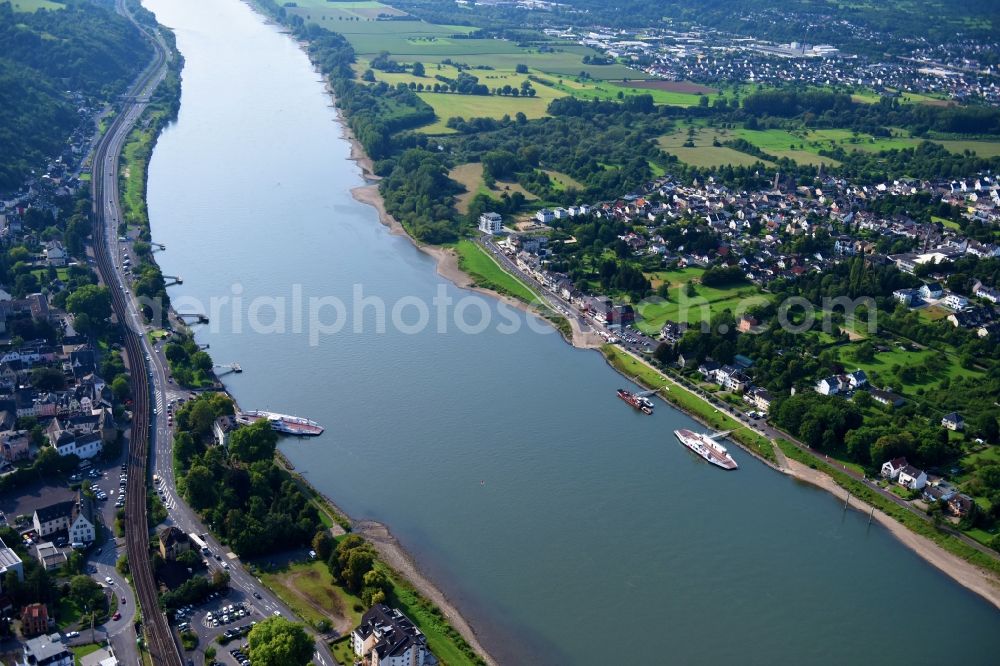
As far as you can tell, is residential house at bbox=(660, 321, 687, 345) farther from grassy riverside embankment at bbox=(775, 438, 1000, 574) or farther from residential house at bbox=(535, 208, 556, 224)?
residential house at bbox=(535, 208, 556, 224)

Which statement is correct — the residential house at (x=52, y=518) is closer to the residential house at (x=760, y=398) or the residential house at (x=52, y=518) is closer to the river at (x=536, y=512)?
the river at (x=536, y=512)

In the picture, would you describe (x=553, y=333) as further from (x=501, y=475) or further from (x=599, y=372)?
(x=501, y=475)

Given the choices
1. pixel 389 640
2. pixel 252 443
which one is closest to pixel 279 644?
pixel 389 640

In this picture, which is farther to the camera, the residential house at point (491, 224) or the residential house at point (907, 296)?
the residential house at point (491, 224)

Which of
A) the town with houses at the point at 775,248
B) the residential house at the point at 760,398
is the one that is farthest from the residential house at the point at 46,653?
the residential house at the point at 760,398

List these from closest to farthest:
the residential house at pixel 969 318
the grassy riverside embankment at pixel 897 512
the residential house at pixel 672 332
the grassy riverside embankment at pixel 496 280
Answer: the grassy riverside embankment at pixel 897 512 < the residential house at pixel 672 332 < the residential house at pixel 969 318 < the grassy riverside embankment at pixel 496 280

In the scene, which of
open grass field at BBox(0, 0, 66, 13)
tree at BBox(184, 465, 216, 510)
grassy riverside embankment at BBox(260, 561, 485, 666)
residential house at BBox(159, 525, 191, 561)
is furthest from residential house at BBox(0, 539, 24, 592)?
open grass field at BBox(0, 0, 66, 13)
